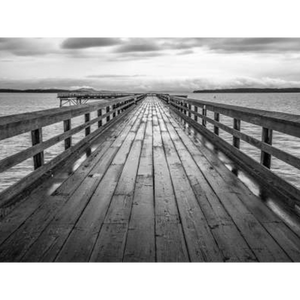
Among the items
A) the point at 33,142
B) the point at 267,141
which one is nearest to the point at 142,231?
the point at 33,142

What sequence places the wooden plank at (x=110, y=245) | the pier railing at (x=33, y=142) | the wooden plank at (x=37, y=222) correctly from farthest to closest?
the pier railing at (x=33, y=142) < the wooden plank at (x=37, y=222) < the wooden plank at (x=110, y=245)

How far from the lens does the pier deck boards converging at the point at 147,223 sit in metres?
2.64

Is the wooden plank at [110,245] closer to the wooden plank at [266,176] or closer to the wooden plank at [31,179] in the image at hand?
the wooden plank at [31,179]

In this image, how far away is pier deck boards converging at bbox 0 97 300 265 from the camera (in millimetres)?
2637

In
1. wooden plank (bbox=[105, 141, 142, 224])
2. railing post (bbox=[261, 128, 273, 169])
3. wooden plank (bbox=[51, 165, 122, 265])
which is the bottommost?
wooden plank (bbox=[105, 141, 142, 224])

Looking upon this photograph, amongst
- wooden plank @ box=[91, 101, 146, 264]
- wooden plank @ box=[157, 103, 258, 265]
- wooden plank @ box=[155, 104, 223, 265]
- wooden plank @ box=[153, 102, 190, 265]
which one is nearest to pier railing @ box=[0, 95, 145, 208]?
wooden plank @ box=[91, 101, 146, 264]

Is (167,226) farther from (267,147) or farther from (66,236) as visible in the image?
(267,147)

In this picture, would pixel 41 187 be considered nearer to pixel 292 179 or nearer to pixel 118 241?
pixel 118 241

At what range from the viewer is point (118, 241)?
291 cm

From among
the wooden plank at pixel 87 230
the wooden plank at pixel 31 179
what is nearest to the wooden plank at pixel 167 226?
the wooden plank at pixel 87 230

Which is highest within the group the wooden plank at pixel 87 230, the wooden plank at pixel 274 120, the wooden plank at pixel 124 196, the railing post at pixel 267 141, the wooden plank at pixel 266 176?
the wooden plank at pixel 274 120

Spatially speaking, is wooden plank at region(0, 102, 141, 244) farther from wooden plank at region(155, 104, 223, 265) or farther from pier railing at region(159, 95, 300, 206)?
pier railing at region(159, 95, 300, 206)
